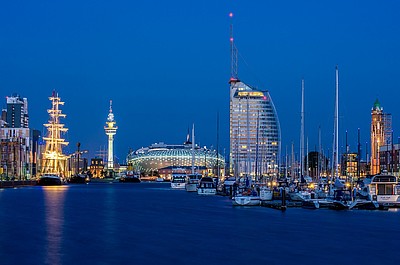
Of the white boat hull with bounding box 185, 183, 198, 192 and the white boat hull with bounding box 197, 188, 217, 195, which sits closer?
the white boat hull with bounding box 197, 188, 217, 195

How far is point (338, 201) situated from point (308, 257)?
32.6 m

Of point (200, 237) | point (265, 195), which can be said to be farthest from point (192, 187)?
point (200, 237)

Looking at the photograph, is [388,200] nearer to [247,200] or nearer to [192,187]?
[247,200]

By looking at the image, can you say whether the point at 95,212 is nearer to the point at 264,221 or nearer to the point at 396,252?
the point at 264,221

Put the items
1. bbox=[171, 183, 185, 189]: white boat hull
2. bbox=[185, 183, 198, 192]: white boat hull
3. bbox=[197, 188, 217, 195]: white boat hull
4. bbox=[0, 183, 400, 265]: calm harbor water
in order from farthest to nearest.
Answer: bbox=[171, 183, 185, 189]: white boat hull < bbox=[185, 183, 198, 192]: white boat hull < bbox=[197, 188, 217, 195]: white boat hull < bbox=[0, 183, 400, 265]: calm harbor water

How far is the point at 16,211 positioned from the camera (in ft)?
236

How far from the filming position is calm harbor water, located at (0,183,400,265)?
126ft

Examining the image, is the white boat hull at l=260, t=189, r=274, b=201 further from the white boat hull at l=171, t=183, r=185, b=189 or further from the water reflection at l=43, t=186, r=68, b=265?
the white boat hull at l=171, t=183, r=185, b=189

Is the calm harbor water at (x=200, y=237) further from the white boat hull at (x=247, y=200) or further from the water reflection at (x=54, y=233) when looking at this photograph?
the white boat hull at (x=247, y=200)

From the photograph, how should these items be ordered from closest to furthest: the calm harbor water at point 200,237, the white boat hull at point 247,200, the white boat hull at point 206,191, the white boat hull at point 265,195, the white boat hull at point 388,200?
the calm harbor water at point 200,237 < the white boat hull at point 388,200 < the white boat hull at point 247,200 < the white boat hull at point 265,195 < the white boat hull at point 206,191

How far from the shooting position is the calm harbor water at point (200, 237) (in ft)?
126

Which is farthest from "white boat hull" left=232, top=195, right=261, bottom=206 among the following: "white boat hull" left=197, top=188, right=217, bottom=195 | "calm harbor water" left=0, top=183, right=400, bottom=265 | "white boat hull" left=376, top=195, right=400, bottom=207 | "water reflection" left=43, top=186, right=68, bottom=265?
"white boat hull" left=197, top=188, right=217, bottom=195

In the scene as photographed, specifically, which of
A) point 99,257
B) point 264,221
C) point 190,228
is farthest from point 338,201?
point 99,257

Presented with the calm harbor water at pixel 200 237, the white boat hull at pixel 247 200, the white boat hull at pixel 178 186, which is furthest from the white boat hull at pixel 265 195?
the white boat hull at pixel 178 186
